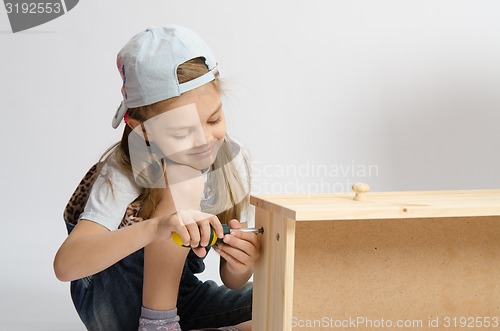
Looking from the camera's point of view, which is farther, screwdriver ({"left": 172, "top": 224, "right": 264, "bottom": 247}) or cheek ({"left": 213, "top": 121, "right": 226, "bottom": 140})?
cheek ({"left": 213, "top": 121, "right": 226, "bottom": 140})

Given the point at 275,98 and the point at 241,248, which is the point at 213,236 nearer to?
the point at 241,248

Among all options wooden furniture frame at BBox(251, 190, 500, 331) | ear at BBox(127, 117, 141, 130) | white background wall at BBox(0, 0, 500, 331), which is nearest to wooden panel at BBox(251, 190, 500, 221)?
wooden furniture frame at BBox(251, 190, 500, 331)

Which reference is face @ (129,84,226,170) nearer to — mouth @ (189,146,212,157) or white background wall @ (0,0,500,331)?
mouth @ (189,146,212,157)

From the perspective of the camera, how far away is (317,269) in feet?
4.10

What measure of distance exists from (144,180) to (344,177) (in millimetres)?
968

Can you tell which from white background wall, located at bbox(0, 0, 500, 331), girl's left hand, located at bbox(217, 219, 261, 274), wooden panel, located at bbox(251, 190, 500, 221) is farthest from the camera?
white background wall, located at bbox(0, 0, 500, 331)

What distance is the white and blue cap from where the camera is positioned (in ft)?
4.07

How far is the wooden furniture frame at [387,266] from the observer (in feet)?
3.86

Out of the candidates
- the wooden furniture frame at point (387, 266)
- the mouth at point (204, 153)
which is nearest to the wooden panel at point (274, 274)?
the wooden furniture frame at point (387, 266)

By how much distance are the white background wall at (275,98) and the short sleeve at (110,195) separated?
0.77 meters

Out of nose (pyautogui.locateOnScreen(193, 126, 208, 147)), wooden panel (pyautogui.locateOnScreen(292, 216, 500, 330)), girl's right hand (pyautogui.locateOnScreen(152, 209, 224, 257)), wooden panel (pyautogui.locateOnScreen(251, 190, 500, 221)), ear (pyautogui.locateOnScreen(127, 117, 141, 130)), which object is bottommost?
wooden panel (pyautogui.locateOnScreen(292, 216, 500, 330))

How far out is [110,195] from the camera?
1.28 m

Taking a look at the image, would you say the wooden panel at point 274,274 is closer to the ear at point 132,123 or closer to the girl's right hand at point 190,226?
the girl's right hand at point 190,226

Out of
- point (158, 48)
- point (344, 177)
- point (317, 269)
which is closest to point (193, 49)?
point (158, 48)
